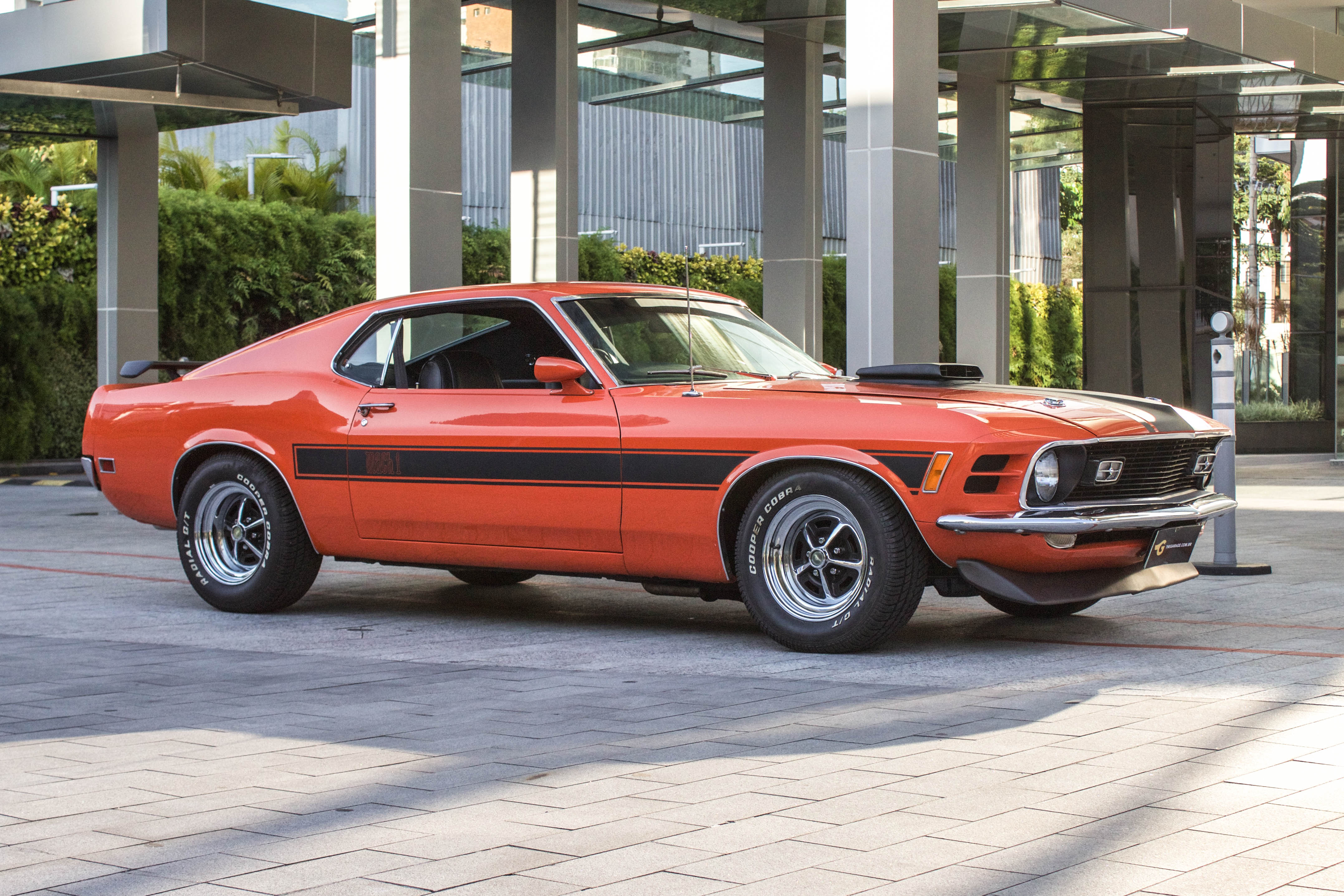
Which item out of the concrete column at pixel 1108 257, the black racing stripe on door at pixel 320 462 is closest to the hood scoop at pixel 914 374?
the black racing stripe on door at pixel 320 462

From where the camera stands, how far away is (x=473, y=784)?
3.99 metres

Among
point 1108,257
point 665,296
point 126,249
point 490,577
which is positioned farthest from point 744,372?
point 1108,257

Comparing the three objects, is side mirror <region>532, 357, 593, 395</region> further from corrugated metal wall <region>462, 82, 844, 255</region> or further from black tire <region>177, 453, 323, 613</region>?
corrugated metal wall <region>462, 82, 844, 255</region>

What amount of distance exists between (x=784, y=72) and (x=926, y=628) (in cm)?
1061

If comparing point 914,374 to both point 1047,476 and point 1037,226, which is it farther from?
point 1037,226

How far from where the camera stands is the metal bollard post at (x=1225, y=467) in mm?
8320

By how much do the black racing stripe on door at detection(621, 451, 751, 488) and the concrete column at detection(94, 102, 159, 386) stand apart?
38.7 feet

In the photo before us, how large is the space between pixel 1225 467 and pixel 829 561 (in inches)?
131

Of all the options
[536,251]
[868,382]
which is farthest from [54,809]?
[536,251]

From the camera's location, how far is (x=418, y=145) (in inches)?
445

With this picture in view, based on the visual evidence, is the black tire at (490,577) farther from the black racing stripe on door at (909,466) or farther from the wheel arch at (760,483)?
the black racing stripe on door at (909,466)

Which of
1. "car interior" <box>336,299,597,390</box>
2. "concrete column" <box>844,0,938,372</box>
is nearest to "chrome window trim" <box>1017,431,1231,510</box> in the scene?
"car interior" <box>336,299,597,390</box>

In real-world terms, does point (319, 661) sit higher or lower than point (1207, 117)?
lower

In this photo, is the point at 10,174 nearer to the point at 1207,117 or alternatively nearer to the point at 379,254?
the point at 379,254
